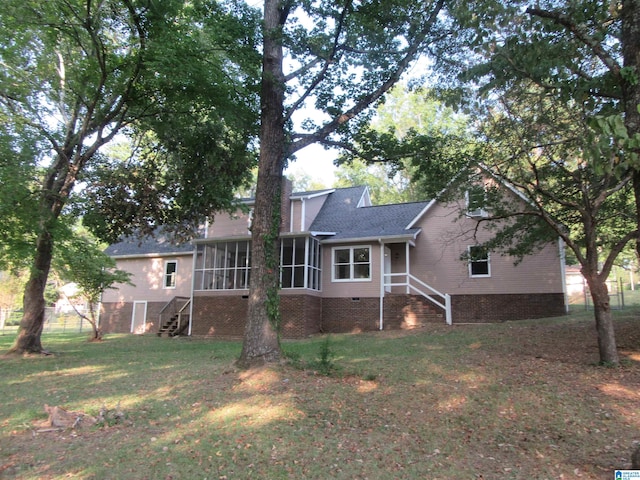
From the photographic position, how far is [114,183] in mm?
13547

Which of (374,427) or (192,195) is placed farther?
(192,195)

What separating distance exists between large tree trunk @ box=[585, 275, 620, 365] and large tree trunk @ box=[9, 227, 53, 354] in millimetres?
13886

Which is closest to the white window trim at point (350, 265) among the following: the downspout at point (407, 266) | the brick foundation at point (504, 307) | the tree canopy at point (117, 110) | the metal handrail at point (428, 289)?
the metal handrail at point (428, 289)

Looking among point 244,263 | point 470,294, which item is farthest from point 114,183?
point 470,294

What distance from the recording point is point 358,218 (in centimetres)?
2100

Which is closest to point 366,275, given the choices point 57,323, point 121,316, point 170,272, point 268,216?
point 268,216

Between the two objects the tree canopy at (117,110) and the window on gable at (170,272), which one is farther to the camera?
the window on gable at (170,272)

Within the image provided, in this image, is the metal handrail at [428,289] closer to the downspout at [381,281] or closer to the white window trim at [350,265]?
the downspout at [381,281]

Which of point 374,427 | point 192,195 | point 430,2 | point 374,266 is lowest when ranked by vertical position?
point 374,427

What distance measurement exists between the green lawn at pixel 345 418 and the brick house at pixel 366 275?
7.06 m

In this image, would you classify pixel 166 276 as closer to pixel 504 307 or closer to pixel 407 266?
pixel 407 266

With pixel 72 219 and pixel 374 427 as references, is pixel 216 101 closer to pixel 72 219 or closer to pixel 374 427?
pixel 72 219

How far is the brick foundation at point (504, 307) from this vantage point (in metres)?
16.5

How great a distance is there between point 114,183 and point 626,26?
1327 centimetres
